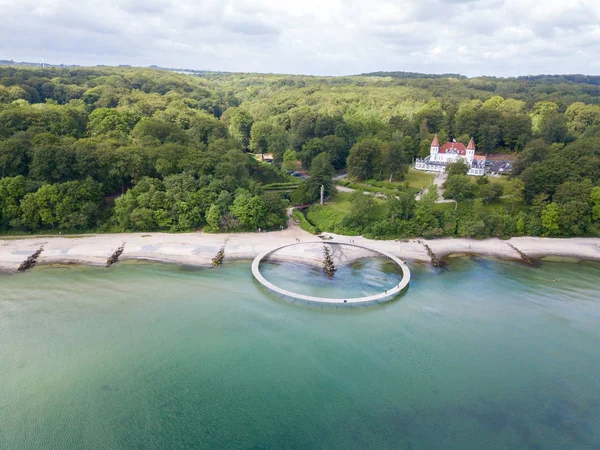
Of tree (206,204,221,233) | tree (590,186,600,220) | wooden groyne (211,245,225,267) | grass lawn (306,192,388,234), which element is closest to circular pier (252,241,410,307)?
wooden groyne (211,245,225,267)

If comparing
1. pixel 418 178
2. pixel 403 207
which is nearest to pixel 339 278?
pixel 403 207

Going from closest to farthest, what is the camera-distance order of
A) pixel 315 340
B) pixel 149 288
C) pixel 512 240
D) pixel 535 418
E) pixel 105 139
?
pixel 535 418, pixel 315 340, pixel 149 288, pixel 512 240, pixel 105 139

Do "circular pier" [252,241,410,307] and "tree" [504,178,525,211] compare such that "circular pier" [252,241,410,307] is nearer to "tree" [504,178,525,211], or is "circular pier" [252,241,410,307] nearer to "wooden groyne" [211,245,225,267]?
"wooden groyne" [211,245,225,267]

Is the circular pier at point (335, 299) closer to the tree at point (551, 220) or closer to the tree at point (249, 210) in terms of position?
the tree at point (249, 210)

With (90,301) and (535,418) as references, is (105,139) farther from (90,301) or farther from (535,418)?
(535,418)

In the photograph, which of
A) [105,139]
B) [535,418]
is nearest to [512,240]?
[535,418]

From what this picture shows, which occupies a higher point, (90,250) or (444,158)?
(444,158)

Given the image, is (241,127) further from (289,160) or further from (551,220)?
(551,220)
